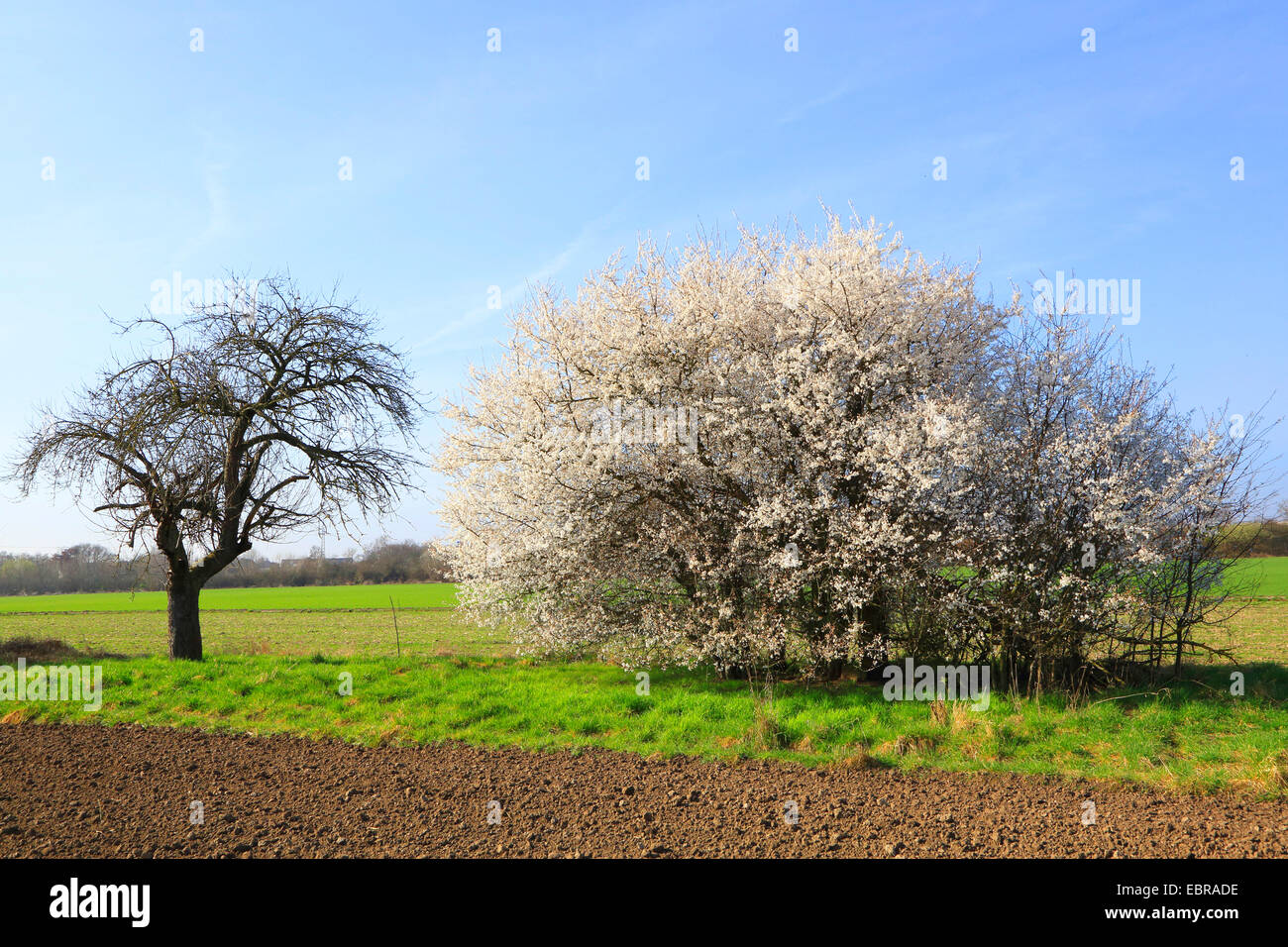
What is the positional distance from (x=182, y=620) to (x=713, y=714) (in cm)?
1104

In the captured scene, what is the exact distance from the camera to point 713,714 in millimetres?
9664

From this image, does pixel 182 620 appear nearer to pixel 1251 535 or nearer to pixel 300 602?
pixel 1251 535

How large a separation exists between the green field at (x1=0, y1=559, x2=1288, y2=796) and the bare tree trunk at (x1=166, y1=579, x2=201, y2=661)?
22.0 inches

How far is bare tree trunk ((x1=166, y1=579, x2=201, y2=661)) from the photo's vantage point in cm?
1454

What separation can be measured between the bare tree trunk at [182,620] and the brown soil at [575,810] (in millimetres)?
6114

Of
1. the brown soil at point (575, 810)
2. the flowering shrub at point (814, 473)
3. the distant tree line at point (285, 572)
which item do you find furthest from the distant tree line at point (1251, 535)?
the distant tree line at point (285, 572)

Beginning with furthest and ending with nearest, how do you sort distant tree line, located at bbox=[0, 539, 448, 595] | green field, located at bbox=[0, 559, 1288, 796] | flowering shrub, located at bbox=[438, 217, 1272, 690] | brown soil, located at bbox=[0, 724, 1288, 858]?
1. distant tree line, located at bbox=[0, 539, 448, 595]
2. flowering shrub, located at bbox=[438, 217, 1272, 690]
3. green field, located at bbox=[0, 559, 1288, 796]
4. brown soil, located at bbox=[0, 724, 1288, 858]

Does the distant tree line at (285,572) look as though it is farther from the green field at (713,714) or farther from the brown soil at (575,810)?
the brown soil at (575,810)

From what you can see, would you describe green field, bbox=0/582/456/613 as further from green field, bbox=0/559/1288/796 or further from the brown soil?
the brown soil

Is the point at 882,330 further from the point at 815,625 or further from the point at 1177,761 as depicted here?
the point at 1177,761

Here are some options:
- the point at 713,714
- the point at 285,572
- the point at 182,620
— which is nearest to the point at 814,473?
the point at 713,714

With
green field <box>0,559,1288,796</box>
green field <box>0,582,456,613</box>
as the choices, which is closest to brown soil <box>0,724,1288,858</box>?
green field <box>0,559,1288,796</box>

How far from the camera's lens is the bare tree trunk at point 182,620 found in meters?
14.5
